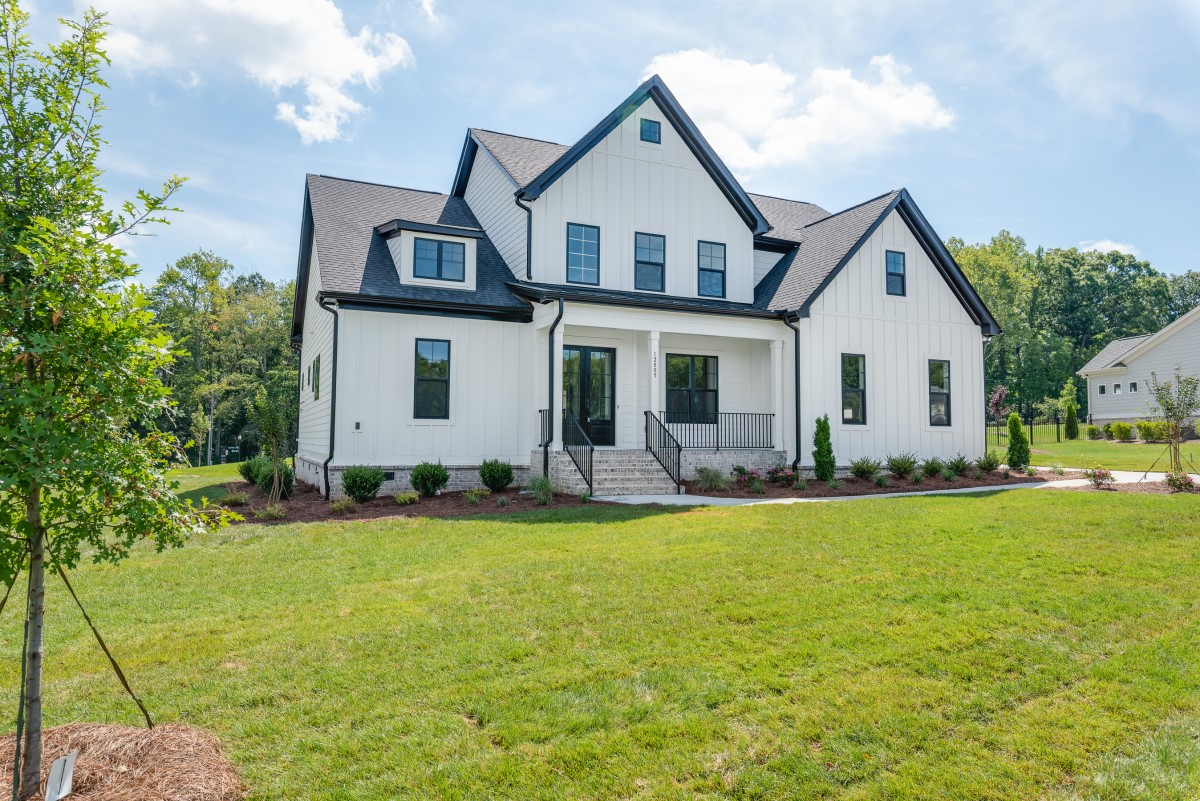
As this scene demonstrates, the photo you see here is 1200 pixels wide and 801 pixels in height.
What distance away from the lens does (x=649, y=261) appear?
16.7 metres

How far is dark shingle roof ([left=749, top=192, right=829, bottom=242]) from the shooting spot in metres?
19.7

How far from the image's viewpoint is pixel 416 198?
18.5 m

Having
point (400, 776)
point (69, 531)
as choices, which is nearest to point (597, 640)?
point (400, 776)

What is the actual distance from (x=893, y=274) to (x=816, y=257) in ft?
6.31

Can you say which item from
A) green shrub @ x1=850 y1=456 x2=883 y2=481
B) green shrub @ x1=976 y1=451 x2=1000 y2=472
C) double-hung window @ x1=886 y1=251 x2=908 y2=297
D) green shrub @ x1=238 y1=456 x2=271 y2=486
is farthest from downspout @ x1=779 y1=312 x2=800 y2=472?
green shrub @ x1=238 y1=456 x2=271 y2=486

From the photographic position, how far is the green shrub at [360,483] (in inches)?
509

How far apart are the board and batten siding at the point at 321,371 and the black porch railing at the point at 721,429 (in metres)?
7.51

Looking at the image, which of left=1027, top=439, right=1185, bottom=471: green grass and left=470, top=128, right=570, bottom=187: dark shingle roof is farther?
left=1027, top=439, right=1185, bottom=471: green grass

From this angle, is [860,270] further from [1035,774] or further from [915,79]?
[1035,774]

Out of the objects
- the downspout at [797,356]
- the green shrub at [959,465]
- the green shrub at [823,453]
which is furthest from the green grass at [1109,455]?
the downspout at [797,356]

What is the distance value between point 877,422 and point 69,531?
16739mm

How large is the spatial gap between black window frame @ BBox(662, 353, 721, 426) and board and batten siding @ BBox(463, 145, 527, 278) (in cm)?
437

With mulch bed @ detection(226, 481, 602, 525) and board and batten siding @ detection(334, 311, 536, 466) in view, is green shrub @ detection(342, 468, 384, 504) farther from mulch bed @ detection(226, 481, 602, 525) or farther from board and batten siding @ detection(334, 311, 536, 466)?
board and batten siding @ detection(334, 311, 536, 466)

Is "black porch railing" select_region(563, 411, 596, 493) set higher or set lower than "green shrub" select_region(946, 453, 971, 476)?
higher
